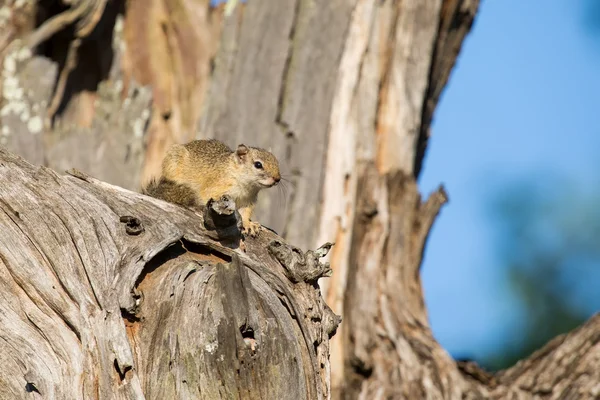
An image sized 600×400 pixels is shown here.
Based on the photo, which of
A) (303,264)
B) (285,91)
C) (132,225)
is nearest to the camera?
(132,225)

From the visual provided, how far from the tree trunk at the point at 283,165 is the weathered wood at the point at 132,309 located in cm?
1

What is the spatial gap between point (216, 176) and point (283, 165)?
1.90m

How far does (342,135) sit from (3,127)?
9.37 ft

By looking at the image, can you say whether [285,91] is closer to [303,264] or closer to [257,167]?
[257,167]

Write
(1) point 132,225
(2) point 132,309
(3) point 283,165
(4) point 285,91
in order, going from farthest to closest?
(4) point 285,91 < (3) point 283,165 < (1) point 132,225 < (2) point 132,309

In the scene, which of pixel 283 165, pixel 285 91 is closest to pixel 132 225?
pixel 283 165

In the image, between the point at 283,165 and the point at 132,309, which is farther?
the point at 283,165

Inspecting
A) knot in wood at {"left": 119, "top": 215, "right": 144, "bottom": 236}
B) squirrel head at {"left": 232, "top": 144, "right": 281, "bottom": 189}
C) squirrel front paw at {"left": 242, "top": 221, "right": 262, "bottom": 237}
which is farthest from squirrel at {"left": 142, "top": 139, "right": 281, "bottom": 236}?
knot in wood at {"left": 119, "top": 215, "right": 144, "bottom": 236}

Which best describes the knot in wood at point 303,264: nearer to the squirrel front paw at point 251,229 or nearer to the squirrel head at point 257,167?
the squirrel front paw at point 251,229

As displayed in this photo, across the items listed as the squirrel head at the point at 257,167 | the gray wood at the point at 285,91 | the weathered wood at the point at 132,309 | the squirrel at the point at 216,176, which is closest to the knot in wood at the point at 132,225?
the weathered wood at the point at 132,309

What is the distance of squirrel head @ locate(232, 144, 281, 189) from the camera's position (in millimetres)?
6039

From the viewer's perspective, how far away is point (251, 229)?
5207 millimetres

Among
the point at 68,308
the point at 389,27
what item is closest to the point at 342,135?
the point at 389,27

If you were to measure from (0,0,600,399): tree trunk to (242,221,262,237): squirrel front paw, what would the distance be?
3.1 inches
